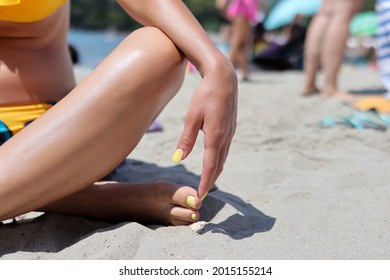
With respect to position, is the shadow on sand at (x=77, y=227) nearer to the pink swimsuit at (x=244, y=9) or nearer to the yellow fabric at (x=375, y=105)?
the yellow fabric at (x=375, y=105)

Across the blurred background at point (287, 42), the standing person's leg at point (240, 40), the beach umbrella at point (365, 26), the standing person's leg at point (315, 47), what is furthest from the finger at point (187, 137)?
the beach umbrella at point (365, 26)

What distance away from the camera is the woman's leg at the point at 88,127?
1.03m

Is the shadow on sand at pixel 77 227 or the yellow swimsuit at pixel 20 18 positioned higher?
the yellow swimsuit at pixel 20 18

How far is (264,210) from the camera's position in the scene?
4.34ft

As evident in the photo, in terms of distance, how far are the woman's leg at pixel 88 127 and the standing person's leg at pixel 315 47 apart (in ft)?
8.32

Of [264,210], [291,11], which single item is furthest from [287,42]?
[264,210]

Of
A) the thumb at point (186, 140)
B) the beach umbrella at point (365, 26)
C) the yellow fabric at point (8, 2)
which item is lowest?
the beach umbrella at point (365, 26)

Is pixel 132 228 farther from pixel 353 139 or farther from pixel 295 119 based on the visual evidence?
pixel 295 119

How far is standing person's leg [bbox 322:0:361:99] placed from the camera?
10.8ft

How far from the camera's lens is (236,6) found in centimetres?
502

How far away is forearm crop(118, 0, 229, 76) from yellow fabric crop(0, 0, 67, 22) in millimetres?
236

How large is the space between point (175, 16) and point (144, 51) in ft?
0.33

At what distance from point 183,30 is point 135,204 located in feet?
1.40
